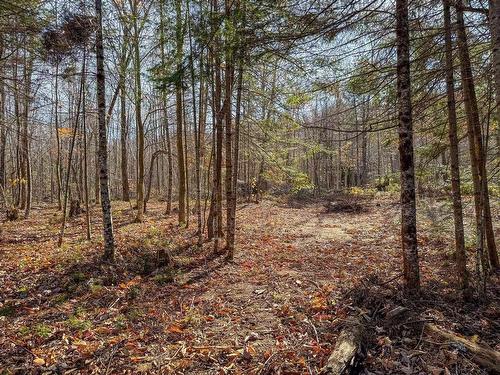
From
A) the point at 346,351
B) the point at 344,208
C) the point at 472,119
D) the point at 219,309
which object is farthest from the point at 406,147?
the point at 344,208

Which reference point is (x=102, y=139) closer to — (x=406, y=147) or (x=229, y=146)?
(x=229, y=146)

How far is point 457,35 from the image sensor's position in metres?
5.25

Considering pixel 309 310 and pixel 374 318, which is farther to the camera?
pixel 309 310

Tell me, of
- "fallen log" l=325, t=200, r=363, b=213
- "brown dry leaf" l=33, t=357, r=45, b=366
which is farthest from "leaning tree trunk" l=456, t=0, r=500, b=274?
"fallen log" l=325, t=200, r=363, b=213

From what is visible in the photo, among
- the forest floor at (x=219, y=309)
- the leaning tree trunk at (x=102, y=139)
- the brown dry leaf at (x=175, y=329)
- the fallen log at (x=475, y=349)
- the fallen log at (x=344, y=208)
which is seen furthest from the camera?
the fallen log at (x=344, y=208)

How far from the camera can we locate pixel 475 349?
3342 mm

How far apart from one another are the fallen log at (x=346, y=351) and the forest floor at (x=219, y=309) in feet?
0.47

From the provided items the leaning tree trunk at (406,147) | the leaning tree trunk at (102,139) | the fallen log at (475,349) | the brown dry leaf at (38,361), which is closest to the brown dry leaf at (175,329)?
the brown dry leaf at (38,361)

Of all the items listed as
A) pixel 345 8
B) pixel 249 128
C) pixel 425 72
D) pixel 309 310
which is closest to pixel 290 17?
pixel 345 8

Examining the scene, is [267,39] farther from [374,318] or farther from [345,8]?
[374,318]

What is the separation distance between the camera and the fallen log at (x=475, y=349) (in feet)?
10.3

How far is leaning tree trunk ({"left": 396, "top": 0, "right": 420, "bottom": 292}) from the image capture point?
4586 mm

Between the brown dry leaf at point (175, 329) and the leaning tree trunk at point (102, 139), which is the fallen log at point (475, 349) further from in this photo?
the leaning tree trunk at point (102, 139)

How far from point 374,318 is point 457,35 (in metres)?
4.69
